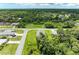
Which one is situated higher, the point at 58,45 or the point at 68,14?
the point at 68,14

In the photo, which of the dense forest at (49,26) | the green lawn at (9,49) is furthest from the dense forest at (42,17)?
the green lawn at (9,49)

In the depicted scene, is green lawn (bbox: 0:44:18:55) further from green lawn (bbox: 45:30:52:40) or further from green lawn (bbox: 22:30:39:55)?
green lawn (bbox: 45:30:52:40)

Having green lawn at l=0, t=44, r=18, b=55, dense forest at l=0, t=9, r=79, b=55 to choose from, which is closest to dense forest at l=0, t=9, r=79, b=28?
dense forest at l=0, t=9, r=79, b=55

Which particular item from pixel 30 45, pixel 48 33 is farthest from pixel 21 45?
pixel 48 33

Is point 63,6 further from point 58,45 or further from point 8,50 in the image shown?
point 8,50

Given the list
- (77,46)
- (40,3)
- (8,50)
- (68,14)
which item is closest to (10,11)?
(40,3)

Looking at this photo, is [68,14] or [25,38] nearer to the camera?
[25,38]
